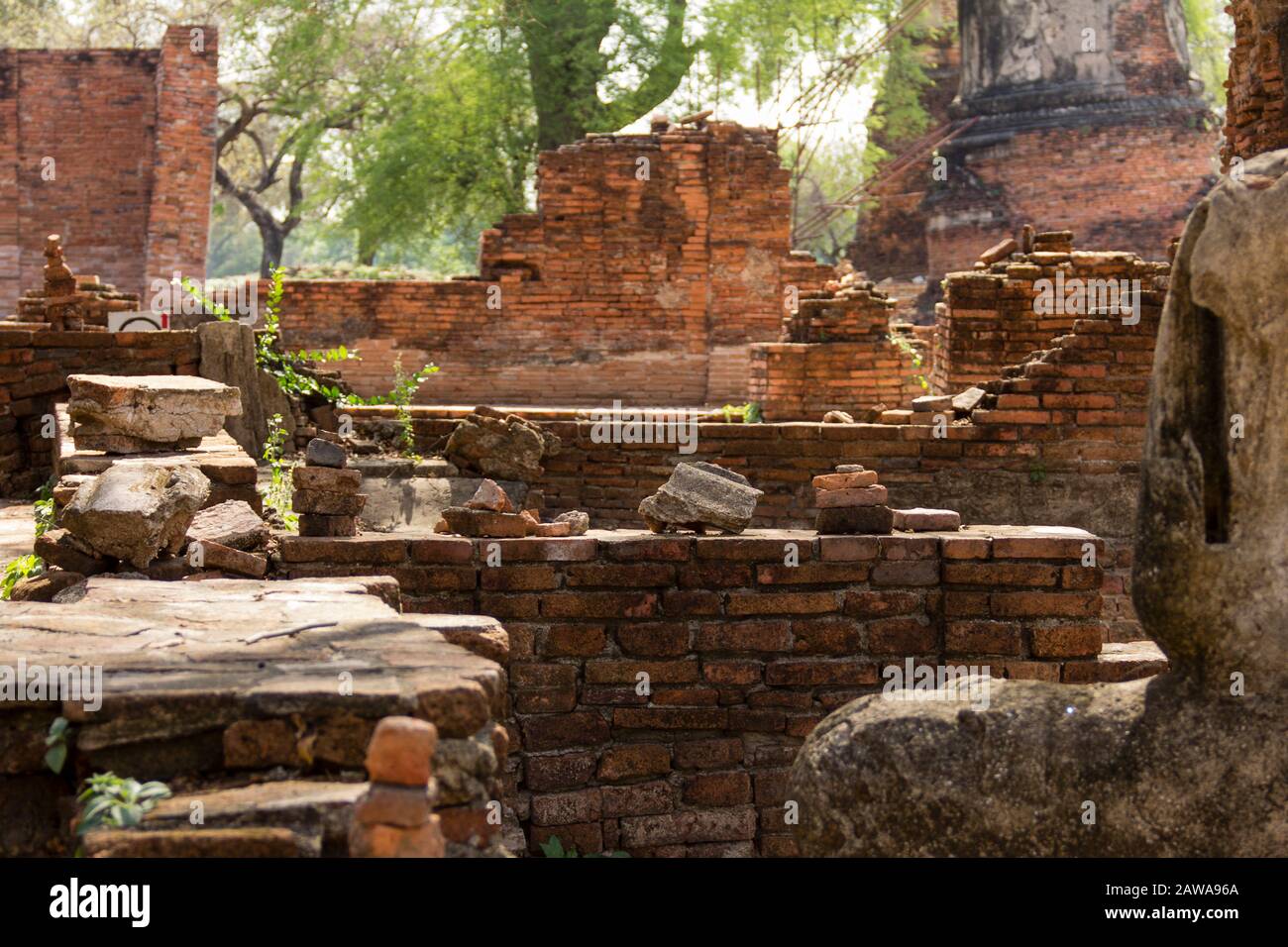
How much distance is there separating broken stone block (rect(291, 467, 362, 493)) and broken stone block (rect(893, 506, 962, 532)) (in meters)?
1.62

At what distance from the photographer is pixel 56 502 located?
521cm

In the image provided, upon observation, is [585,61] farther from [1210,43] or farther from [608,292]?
[1210,43]

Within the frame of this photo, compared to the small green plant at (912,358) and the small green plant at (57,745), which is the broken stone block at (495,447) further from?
the small green plant at (57,745)

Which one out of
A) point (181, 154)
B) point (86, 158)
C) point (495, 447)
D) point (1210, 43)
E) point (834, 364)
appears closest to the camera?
point (495, 447)

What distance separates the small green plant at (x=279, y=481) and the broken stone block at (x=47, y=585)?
0.80 meters

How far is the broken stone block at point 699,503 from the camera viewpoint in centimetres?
464

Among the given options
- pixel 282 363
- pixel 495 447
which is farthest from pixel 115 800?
pixel 282 363

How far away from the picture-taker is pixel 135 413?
Answer: 6.00 meters

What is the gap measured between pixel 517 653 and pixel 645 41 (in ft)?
51.5

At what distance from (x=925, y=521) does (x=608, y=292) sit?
10.0 metres

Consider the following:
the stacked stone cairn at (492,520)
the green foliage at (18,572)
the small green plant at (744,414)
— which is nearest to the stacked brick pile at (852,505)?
the stacked stone cairn at (492,520)

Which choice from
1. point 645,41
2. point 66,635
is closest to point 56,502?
point 66,635

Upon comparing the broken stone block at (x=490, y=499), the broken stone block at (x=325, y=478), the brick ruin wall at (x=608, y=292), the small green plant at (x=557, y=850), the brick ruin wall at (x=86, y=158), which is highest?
the brick ruin wall at (x=86, y=158)
